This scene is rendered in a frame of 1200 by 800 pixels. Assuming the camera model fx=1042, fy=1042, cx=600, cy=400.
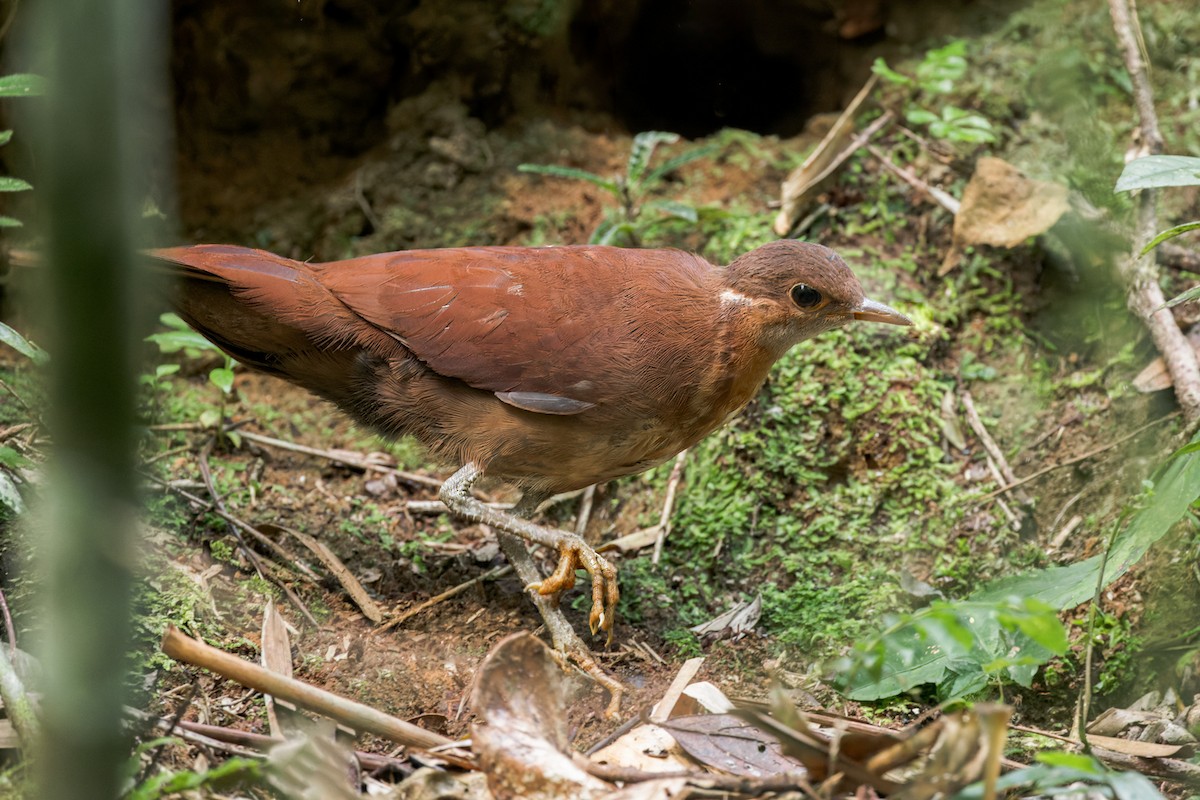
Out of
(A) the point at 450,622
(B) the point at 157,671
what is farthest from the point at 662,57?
(B) the point at 157,671

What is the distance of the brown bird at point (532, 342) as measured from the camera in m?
3.70

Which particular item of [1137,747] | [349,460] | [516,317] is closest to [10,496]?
[516,317]

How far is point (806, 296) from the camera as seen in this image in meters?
3.87

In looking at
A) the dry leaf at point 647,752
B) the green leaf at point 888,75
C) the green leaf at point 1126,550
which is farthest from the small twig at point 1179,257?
the dry leaf at point 647,752

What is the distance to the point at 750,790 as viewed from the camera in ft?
7.03

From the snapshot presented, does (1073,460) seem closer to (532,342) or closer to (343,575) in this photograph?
(532,342)

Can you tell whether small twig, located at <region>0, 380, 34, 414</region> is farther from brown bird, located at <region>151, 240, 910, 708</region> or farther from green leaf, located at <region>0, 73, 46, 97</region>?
green leaf, located at <region>0, 73, 46, 97</region>

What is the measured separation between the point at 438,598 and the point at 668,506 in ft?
3.44

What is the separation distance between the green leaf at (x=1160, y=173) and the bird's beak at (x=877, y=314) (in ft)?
3.36

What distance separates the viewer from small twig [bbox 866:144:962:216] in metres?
4.86

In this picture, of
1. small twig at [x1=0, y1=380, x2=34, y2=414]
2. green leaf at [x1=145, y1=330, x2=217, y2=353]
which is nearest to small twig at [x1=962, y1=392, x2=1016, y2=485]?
green leaf at [x1=145, y1=330, x2=217, y2=353]

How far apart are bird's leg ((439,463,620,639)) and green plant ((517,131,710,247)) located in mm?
1615

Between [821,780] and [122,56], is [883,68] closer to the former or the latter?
[821,780]

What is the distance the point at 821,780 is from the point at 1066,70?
163 inches
